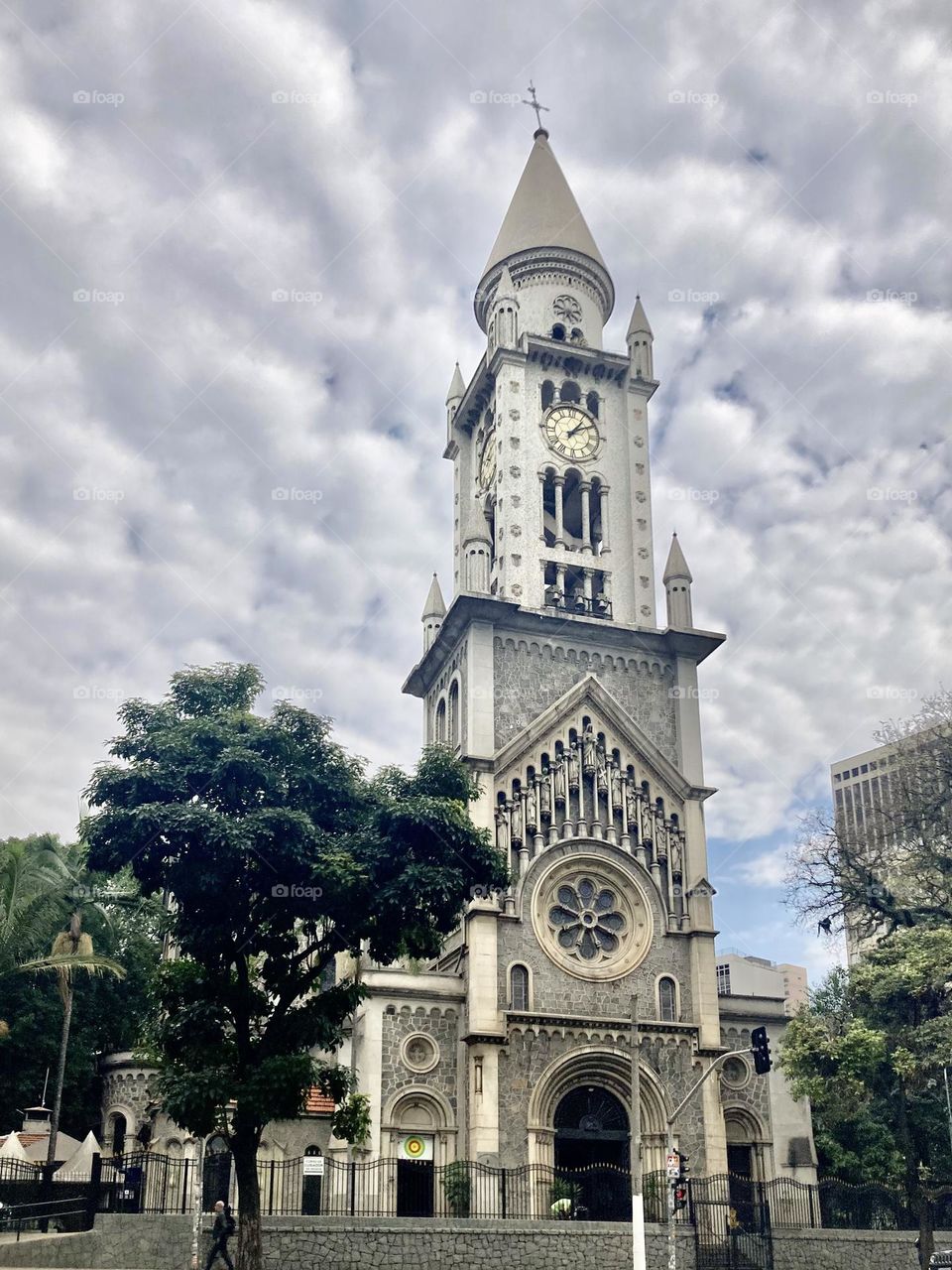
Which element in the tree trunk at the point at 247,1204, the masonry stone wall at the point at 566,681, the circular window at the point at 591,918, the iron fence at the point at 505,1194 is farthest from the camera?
the masonry stone wall at the point at 566,681

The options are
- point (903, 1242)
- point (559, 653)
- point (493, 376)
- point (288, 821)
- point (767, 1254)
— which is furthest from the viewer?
point (493, 376)

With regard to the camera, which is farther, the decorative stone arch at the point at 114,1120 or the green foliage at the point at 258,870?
the decorative stone arch at the point at 114,1120

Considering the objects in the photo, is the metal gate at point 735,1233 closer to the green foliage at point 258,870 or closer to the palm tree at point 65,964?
the green foliage at point 258,870

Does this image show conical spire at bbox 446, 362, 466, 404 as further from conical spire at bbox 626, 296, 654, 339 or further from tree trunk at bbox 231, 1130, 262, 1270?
tree trunk at bbox 231, 1130, 262, 1270

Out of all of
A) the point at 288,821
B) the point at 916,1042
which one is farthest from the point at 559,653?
the point at 288,821

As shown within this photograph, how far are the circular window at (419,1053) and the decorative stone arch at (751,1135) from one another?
9.87m

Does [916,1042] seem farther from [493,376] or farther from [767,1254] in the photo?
[493,376]

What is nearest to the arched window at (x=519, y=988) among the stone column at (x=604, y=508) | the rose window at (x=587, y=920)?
the rose window at (x=587, y=920)

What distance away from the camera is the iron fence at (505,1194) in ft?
107

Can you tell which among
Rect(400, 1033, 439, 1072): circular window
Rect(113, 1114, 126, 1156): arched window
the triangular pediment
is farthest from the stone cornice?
Rect(113, 1114, 126, 1156): arched window

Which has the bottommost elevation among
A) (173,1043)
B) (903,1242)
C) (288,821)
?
(903,1242)

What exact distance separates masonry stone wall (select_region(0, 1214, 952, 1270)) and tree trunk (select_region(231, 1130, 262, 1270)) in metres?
3.54

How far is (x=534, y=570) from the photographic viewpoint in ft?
151

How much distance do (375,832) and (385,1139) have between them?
13.5 m
